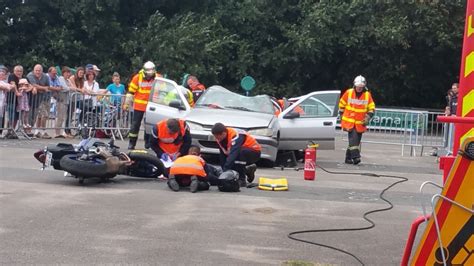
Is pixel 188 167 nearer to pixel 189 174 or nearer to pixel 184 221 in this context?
pixel 189 174

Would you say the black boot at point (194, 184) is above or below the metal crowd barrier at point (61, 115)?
below

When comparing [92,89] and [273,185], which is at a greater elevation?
[92,89]

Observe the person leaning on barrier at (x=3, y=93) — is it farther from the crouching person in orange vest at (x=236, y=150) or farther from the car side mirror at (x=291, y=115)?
the crouching person in orange vest at (x=236, y=150)

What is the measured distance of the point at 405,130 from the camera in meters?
18.3

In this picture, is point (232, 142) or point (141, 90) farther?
point (141, 90)

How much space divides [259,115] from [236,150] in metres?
3.39

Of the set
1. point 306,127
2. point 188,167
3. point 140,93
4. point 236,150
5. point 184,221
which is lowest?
point 184,221

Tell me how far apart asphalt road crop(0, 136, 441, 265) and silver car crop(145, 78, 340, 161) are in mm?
1591

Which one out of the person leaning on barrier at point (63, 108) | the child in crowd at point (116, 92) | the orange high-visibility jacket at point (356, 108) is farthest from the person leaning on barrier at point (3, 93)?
the orange high-visibility jacket at point (356, 108)

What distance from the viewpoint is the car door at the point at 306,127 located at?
13562 millimetres

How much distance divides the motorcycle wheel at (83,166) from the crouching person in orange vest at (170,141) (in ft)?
4.43

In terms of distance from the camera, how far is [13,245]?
624 cm

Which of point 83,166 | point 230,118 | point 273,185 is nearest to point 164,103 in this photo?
point 230,118

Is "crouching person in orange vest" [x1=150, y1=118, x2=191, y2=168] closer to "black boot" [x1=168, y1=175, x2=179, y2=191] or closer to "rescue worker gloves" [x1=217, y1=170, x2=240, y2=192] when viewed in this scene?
"black boot" [x1=168, y1=175, x2=179, y2=191]
